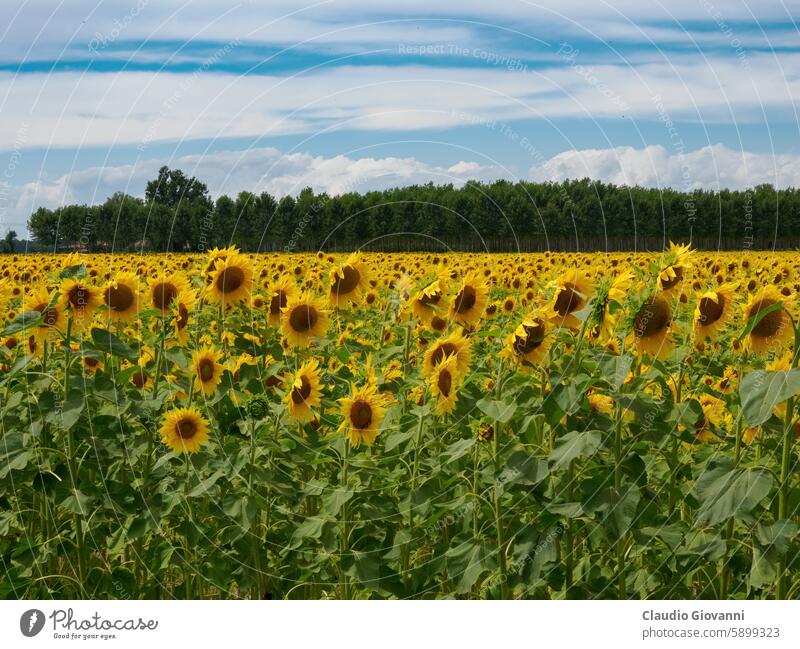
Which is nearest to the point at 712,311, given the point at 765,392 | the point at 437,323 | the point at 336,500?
the point at 765,392

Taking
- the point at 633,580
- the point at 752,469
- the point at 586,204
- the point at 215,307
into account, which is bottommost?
the point at 633,580

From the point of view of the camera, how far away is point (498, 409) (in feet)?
16.3

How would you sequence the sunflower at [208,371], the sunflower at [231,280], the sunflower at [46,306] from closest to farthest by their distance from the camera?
the sunflower at [46,306] → the sunflower at [208,371] → the sunflower at [231,280]

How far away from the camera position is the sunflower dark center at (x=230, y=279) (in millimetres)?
7234

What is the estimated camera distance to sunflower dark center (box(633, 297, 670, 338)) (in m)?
5.33

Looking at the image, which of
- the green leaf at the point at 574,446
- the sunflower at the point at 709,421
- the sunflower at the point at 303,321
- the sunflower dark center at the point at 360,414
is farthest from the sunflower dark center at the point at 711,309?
the sunflower at the point at 303,321

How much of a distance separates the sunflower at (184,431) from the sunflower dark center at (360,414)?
48.6 inches

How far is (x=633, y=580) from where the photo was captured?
5.55m

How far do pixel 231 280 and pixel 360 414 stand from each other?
227 centimetres

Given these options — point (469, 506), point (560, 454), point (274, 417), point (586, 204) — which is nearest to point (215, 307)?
point (274, 417)

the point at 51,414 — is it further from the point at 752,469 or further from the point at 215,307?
the point at 752,469

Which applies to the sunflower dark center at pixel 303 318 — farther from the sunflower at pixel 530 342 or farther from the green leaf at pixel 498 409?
the green leaf at pixel 498 409
